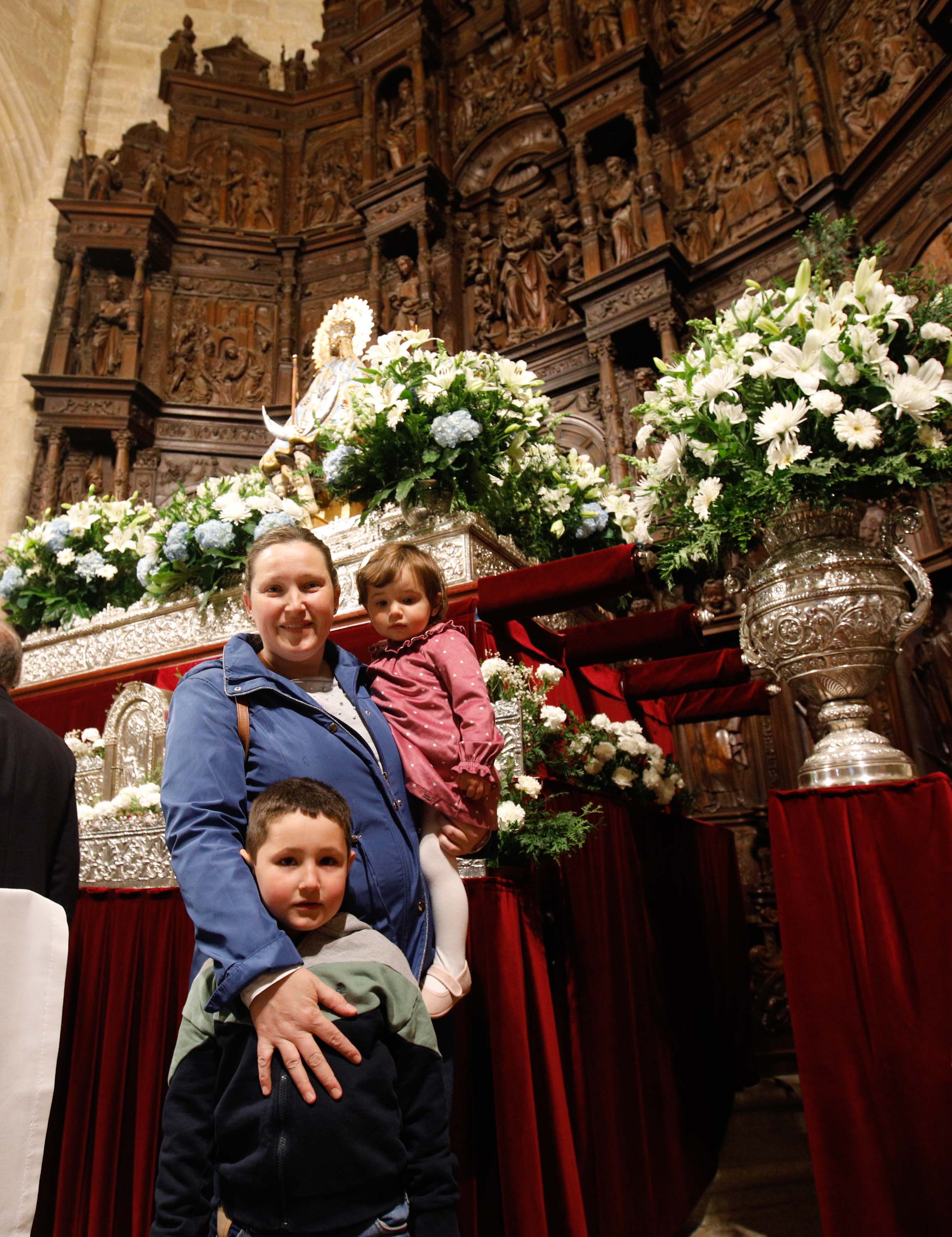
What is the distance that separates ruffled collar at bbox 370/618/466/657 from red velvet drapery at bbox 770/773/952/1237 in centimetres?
102

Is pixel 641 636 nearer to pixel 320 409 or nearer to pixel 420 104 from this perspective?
pixel 320 409

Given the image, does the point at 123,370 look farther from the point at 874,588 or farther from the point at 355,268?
the point at 874,588

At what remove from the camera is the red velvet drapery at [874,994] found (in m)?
1.82

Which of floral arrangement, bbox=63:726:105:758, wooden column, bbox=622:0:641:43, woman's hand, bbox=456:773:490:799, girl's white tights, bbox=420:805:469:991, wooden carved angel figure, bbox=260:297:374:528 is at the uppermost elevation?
wooden column, bbox=622:0:641:43

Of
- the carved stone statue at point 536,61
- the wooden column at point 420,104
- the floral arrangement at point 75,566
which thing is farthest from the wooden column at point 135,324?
the carved stone statue at point 536,61

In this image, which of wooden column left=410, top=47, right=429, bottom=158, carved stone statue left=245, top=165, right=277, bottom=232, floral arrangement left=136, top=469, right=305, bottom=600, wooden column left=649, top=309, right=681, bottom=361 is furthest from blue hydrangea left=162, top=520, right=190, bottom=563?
carved stone statue left=245, top=165, right=277, bottom=232

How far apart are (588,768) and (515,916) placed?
0.89 m

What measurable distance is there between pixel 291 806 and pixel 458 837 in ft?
1.45

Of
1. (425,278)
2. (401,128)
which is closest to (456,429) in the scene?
(425,278)

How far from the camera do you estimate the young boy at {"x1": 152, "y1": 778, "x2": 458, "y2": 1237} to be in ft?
3.66

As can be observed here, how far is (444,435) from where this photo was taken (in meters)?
3.37

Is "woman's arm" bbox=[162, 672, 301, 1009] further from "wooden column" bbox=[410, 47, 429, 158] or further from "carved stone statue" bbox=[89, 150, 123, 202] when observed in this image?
"carved stone statue" bbox=[89, 150, 123, 202]

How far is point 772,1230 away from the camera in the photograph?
2.66 m

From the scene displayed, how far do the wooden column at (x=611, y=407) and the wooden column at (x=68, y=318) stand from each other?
5856 millimetres
